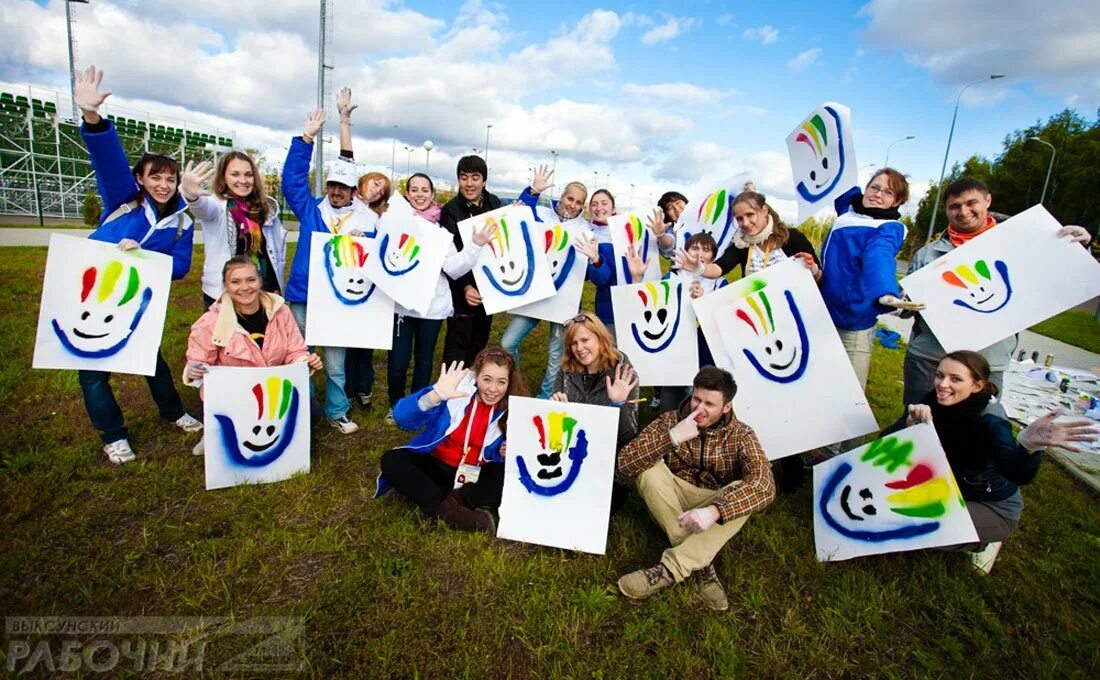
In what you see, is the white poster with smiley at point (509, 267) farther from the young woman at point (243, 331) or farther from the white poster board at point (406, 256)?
the young woman at point (243, 331)

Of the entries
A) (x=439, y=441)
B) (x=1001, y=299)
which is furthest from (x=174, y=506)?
(x=1001, y=299)

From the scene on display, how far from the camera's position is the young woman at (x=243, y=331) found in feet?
12.4

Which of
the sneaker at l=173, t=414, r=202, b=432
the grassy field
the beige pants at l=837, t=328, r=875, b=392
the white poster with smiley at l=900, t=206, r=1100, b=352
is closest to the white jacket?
the sneaker at l=173, t=414, r=202, b=432

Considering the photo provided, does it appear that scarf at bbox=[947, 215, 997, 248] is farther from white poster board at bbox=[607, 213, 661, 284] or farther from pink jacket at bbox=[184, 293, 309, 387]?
pink jacket at bbox=[184, 293, 309, 387]

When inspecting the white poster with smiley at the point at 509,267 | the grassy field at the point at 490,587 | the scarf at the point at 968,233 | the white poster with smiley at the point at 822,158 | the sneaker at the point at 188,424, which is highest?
the white poster with smiley at the point at 822,158

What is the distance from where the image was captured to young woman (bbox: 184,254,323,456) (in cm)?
378

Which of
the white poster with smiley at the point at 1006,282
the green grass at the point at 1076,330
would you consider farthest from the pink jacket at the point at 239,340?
the green grass at the point at 1076,330

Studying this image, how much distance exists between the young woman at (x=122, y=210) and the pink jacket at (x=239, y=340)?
64cm

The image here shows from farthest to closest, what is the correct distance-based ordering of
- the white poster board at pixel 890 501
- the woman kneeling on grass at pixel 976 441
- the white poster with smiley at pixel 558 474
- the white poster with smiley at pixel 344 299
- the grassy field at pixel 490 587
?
the white poster with smiley at pixel 344 299
the white poster with smiley at pixel 558 474
the woman kneeling on grass at pixel 976 441
the white poster board at pixel 890 501
the grassy field at pixel 490 587

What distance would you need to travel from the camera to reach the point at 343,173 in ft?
14.7

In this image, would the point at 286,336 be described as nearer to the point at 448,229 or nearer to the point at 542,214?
the point at 448,229

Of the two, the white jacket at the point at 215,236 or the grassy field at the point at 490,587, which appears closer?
the grassy field at the point at 490,587

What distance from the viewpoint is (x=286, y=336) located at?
4.05 metres

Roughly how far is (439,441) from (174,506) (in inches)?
70.0
